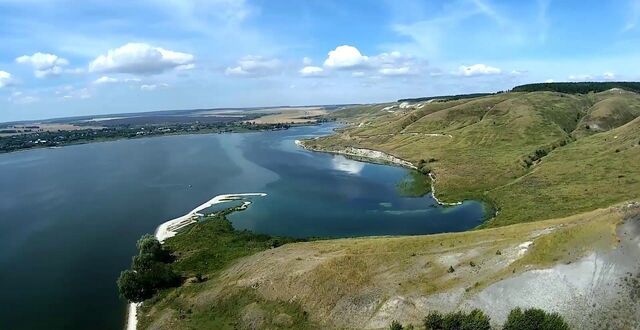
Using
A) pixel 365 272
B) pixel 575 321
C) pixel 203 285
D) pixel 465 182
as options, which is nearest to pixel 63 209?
pixel 203 285

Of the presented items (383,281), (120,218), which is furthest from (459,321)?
(120,218)

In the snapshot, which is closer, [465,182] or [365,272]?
[365,272]

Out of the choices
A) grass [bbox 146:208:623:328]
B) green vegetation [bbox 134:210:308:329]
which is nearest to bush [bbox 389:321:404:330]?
grass [bbox 146:208:623:328]

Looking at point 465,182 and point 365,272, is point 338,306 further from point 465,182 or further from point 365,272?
point 465,182

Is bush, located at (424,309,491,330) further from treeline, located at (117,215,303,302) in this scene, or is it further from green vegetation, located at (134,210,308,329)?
treeline, located at (117,215,303,302)

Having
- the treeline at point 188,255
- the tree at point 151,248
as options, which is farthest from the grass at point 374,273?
the tree at point 151,248

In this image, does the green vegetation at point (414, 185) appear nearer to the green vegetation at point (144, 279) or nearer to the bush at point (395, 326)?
the green vegetation at point (144, 279)
